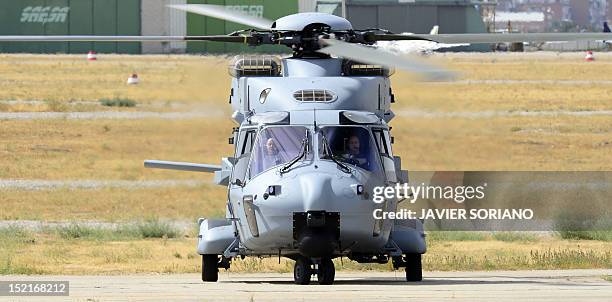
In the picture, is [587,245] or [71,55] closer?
[587,245]

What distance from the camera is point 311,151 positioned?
17.8m

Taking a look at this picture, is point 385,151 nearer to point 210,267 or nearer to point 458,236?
point 210,267

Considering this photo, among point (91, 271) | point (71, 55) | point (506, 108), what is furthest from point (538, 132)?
point (71, 55)

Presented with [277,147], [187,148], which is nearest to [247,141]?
[277,147]

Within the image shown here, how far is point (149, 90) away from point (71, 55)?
4698 cm

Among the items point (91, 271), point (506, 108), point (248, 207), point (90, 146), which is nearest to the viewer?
point (248, 207)

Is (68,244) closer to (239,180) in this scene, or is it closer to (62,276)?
(62,276)

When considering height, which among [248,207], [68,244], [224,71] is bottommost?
[68,244]

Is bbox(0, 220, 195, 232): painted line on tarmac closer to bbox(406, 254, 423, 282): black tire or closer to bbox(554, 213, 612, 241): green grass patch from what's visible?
bbox(554, 213, 612, 241): green grass patch

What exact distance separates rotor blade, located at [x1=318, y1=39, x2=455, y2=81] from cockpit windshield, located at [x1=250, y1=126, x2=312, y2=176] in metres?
1.15

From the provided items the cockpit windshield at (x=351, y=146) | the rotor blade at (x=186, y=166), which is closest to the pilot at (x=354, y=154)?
the cockpit windshield at (x=351, y=146)

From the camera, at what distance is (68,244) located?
26.6 meters

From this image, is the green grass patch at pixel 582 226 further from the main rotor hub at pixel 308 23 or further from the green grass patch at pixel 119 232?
the main rotor hub at pixel 308 23

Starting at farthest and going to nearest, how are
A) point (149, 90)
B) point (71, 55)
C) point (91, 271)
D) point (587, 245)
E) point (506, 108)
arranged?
point (71, 55), point (149, 90), point (506, 108), point (587, 245), point (91, 271)
